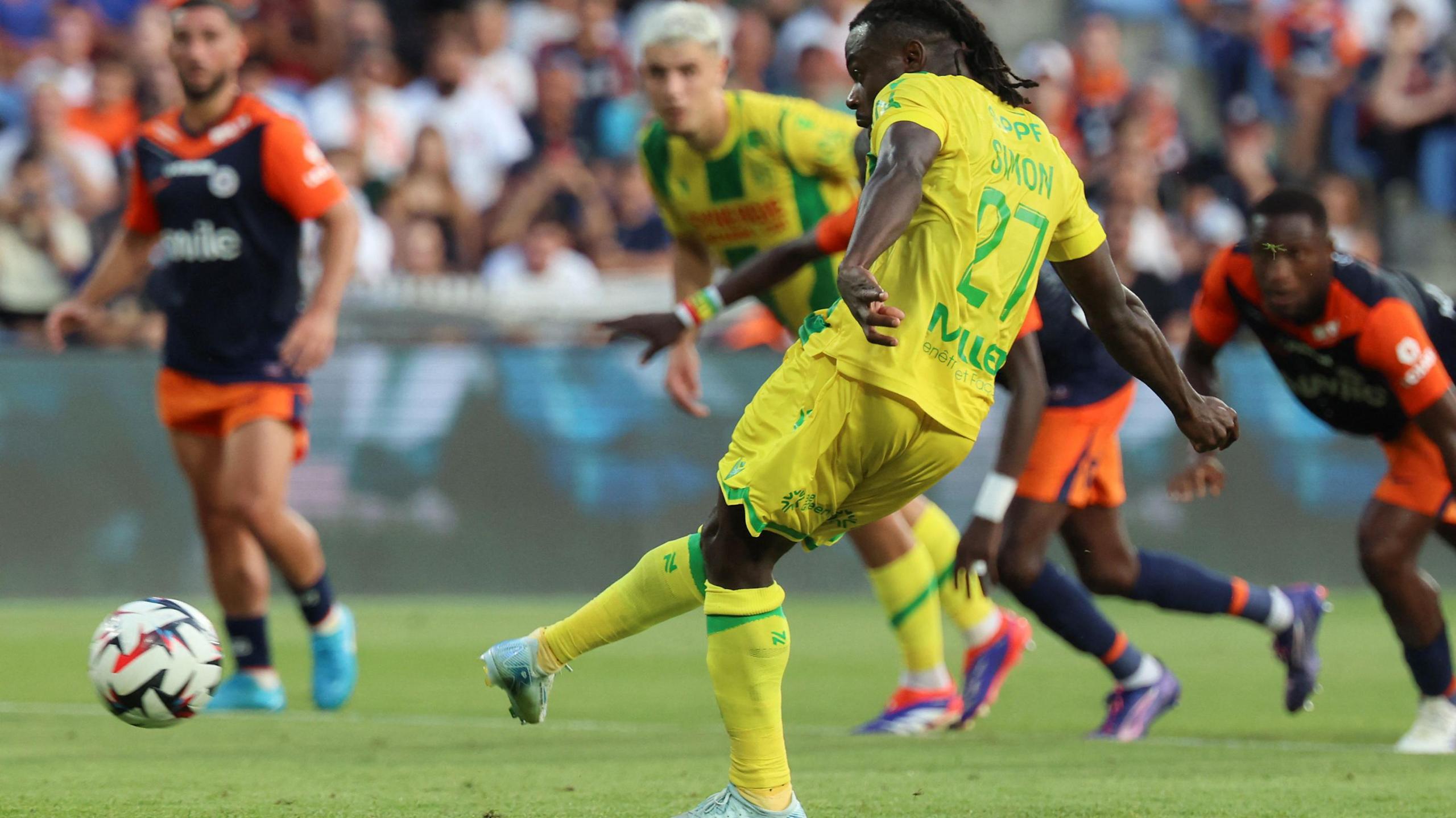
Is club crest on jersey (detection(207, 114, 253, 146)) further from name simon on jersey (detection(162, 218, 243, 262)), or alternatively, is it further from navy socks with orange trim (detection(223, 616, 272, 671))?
navy socks with orange trim (detection(223, 616, 272, 671))

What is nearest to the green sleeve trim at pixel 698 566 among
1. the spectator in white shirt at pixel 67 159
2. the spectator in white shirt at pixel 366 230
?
the spectator in white shirt at pixel 366 230

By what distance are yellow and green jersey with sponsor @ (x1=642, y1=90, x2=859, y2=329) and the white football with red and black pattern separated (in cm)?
278

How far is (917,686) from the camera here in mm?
7219

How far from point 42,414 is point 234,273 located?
5.01m

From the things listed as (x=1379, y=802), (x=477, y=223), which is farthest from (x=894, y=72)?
(x=477, y=223)

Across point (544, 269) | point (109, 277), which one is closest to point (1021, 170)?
point (109, 277)

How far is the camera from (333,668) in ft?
25.6

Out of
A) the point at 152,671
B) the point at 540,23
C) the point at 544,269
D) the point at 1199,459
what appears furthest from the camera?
the point at 540,23

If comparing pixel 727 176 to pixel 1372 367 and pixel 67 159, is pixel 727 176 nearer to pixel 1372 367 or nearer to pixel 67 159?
pixel 1372 367

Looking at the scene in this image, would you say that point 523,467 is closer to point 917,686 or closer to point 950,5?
point 917,686

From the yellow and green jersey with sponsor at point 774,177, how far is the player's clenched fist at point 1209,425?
2.67m

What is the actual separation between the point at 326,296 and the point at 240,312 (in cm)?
48

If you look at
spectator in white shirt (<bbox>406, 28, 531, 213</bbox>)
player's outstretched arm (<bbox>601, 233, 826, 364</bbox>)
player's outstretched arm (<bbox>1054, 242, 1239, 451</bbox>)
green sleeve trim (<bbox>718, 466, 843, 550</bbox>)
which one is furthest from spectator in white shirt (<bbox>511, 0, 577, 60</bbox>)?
green sleeve trim (<bbox>718, 466, 843, 550</bbox>)

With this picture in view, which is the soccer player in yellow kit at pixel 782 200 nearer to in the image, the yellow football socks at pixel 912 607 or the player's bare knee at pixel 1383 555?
the yellow football socks at pixel 912 607
